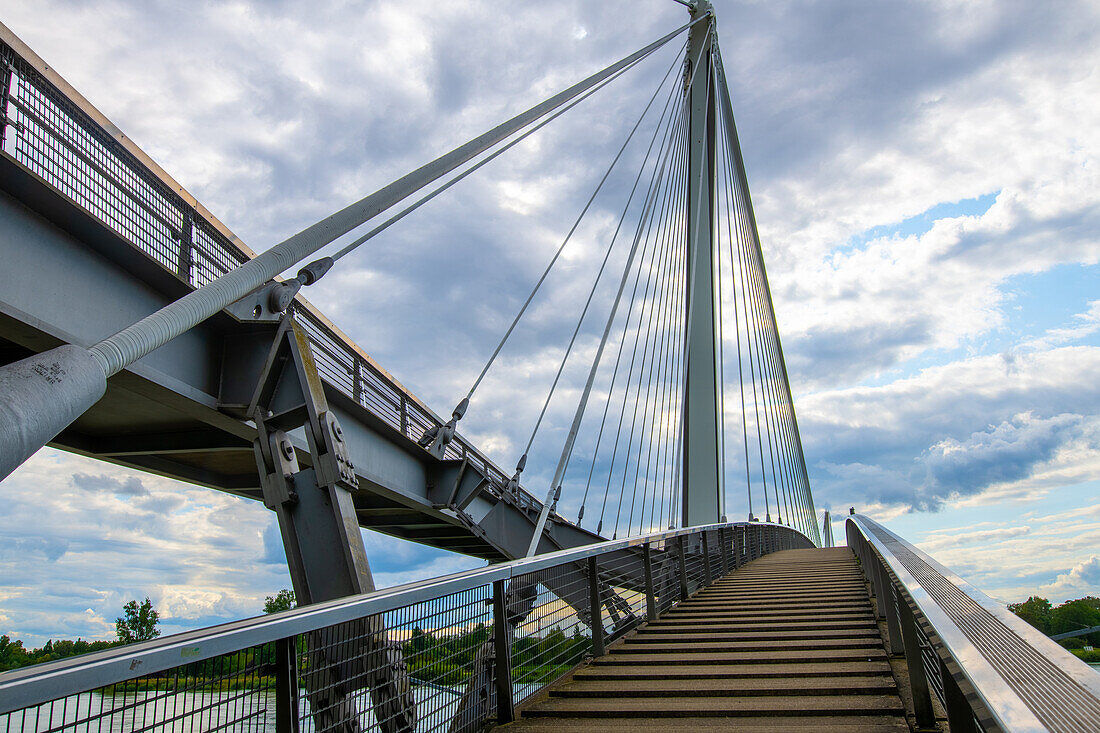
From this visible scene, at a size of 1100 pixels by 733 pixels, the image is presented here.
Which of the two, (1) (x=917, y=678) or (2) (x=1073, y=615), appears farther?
(2) (x=1073, y=615)

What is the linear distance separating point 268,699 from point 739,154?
25.0 metres

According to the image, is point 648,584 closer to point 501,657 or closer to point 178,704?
point 501,657

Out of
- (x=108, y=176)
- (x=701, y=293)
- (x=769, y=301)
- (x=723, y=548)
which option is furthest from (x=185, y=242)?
(x=769, y=301)

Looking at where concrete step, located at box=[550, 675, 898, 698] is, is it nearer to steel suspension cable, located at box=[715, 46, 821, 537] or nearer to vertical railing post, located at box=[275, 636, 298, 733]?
vertical railing post, located at box=[275, 636, 298, 733]

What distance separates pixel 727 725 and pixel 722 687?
2.49 ft

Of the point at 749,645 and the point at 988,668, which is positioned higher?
the point at 988,668

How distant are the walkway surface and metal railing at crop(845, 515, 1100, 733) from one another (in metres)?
0.68

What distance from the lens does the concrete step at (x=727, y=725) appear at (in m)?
3.89

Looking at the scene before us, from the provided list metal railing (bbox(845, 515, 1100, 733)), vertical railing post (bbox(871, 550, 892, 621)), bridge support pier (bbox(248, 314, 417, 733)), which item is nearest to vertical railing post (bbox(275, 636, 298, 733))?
metal railing (bbox(845, 515, 1100, 733))

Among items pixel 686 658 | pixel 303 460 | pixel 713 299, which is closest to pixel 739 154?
pixel 713 299

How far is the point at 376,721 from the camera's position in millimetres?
3574

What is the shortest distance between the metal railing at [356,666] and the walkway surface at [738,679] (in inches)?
12.5

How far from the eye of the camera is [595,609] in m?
6.22

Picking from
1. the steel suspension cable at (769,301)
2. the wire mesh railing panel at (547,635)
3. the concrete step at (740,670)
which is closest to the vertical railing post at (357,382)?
the wire mesh railing panel at (547,635)
